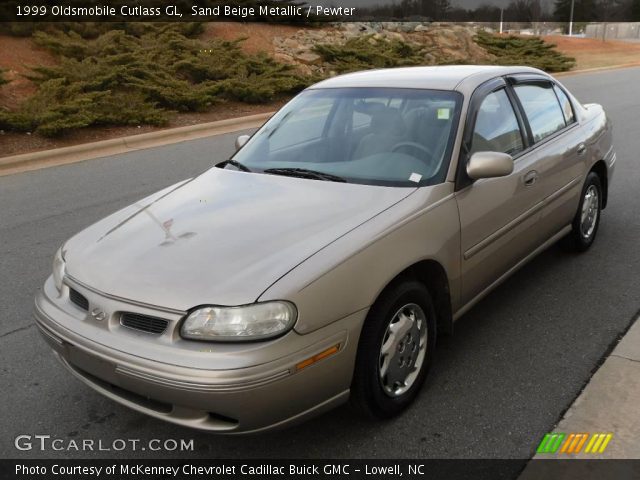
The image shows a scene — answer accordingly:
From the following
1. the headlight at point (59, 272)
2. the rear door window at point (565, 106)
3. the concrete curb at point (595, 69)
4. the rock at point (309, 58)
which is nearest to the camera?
the headlight at point (59, 272)

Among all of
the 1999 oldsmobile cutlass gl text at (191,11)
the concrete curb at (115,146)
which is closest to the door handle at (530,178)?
the concrete curb at (115,146)

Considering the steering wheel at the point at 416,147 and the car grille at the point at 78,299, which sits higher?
the steering wheel at the point at 416,147

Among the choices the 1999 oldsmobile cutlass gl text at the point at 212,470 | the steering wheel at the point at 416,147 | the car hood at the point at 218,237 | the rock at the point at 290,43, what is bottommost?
the 1999 oldsmobile cutlass gl text at the point at 212,470

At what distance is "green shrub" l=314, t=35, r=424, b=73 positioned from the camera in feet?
61.5

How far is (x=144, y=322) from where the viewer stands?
2588 mm

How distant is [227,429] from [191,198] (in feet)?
4.82

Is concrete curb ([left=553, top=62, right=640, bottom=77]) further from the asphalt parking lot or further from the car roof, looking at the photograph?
the car roof

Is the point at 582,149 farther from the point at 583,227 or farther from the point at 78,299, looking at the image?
the point at 78,299

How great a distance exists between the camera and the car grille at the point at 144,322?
8.36 feet

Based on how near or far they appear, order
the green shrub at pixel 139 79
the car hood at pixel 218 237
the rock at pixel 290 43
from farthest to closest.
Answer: the rock at pixel 290 43 → the green shrub at pixel 139 79 → the car hood at pixel 218 237

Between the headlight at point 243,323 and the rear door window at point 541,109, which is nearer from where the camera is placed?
the headlight at point 243,323

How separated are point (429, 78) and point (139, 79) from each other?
1097 cm

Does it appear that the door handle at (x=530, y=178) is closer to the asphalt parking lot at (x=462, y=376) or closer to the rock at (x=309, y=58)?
the asphalt parking lot at (x=462, y=376)

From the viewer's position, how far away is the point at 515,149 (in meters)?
4.00
